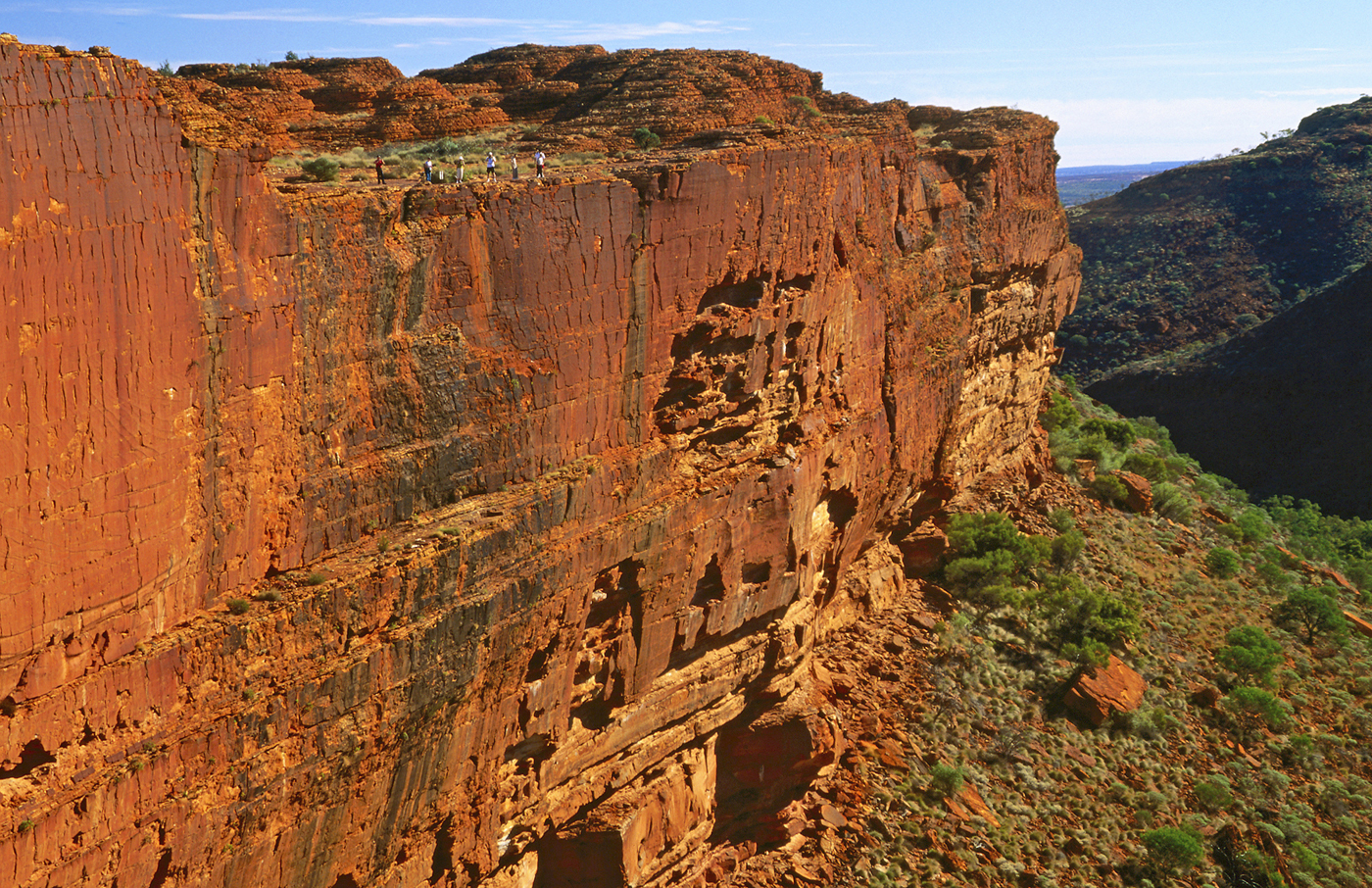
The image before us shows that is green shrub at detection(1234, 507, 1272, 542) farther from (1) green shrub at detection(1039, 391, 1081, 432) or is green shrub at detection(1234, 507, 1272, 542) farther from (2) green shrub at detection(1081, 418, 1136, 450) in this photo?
(1) green shrub at detection(1039, 391, 1081, 432)

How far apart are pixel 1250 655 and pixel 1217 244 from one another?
244ft

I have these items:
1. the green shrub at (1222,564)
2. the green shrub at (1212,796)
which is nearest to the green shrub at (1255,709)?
the green shrub at (1212,796)

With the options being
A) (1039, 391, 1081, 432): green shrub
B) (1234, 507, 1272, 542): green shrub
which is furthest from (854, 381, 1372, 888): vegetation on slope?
(1039, 391, 1081, 432): green shrub

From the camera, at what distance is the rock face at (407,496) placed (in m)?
10.3

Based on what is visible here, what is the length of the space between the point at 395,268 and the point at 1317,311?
7504 centimetres

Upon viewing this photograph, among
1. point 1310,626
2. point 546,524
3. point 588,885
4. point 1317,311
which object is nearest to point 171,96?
point 546,524

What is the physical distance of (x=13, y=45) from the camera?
9422 mm

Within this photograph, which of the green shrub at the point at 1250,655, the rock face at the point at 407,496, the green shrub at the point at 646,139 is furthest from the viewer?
the green shrub at the point at 1250,655

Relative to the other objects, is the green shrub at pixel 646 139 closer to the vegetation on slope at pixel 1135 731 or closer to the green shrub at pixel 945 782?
the vegetation on slope at pixel 1135 731

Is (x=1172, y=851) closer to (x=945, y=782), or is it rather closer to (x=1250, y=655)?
(x=945, y=782)

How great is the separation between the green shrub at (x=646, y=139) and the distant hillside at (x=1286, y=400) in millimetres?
54318

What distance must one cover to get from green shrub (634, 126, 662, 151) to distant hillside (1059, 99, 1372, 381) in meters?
66.7

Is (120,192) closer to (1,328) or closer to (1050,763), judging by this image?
(1,328)

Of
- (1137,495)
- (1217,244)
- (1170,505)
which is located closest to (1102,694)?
(1137,495)
